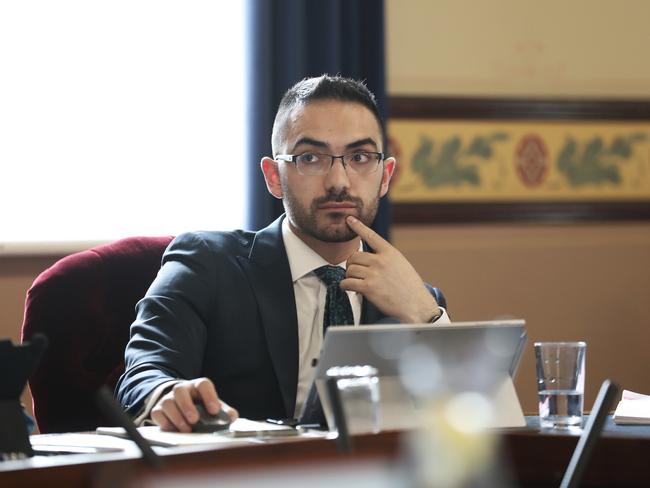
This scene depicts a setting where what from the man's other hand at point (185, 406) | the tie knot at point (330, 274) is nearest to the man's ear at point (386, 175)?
the tie knot at point (330, 274)

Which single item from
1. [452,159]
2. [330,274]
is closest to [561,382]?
[330,274]

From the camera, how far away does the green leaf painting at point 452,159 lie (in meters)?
3.81

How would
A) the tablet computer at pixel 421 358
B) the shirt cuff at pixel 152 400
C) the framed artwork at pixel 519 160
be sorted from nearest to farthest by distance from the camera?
1. the tablet computer at pixel 421 358
2. the shirt cuff at pixel 152 400
3. the framed artwork at pixel 519 160

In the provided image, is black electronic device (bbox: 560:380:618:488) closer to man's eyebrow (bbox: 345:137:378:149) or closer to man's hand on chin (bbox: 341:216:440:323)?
man's hand on chin (bbox: 341:216:440:323)

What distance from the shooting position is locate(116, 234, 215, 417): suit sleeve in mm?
1974

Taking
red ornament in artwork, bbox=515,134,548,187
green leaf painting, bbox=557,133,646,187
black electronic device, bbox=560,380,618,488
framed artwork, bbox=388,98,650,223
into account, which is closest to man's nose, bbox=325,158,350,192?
black electronic device, bbox=560,380,618,488

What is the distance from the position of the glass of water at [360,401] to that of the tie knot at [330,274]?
0.95m


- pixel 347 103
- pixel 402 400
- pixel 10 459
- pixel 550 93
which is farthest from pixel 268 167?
pixel 550 93

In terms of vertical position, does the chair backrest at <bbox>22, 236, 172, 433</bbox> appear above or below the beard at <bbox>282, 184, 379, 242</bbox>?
below

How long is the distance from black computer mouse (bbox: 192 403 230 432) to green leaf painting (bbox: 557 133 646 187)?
107 inches

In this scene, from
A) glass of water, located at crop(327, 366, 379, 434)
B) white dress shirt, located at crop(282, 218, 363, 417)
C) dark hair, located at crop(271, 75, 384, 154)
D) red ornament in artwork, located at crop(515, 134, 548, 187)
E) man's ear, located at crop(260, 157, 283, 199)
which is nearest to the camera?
glass of water, located at crop(327, 366, 379, 434)

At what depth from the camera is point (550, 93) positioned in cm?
397

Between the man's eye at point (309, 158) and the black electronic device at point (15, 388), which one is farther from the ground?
the man's eye at point (309, 158)

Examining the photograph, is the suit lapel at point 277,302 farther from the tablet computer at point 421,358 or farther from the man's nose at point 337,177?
the tablet computer at point 421,358
